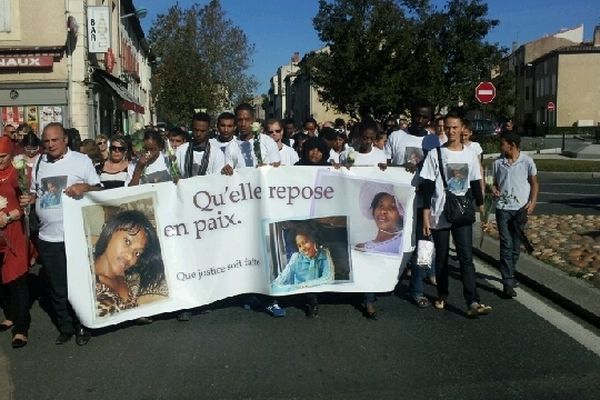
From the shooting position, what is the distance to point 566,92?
6944 centimetres

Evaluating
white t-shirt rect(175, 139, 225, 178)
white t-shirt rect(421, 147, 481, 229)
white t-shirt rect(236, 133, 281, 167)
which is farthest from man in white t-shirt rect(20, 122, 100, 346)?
white t-shirt rect(421, 147, 481, 229)

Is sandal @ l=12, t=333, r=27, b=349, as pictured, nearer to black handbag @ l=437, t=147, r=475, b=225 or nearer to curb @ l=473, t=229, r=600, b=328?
black handbag @ l=437, t=147, r=475, b=225

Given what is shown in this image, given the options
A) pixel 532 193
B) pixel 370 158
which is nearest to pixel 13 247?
pixel 370 158

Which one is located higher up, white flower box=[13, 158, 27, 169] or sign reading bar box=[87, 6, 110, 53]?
sign reading bar box=[87, 6, 110, 53]

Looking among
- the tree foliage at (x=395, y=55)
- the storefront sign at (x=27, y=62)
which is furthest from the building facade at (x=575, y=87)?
the storefront sign at (x=27, y=62)

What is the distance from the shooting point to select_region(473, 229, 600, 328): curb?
640 cm

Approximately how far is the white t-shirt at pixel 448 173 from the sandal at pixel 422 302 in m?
0.84

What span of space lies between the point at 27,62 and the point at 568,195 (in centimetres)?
1577

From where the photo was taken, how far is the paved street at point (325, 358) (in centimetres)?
474

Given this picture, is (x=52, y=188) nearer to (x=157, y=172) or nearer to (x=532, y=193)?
(x=157, y=172)

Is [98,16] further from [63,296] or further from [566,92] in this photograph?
[566,92]

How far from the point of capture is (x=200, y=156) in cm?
678

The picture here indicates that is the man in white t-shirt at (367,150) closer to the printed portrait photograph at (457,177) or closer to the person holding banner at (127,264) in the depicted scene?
the printed portrait photograph at (457,177)

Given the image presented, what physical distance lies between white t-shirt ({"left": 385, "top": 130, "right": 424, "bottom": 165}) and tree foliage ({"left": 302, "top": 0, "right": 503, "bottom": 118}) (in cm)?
2447
